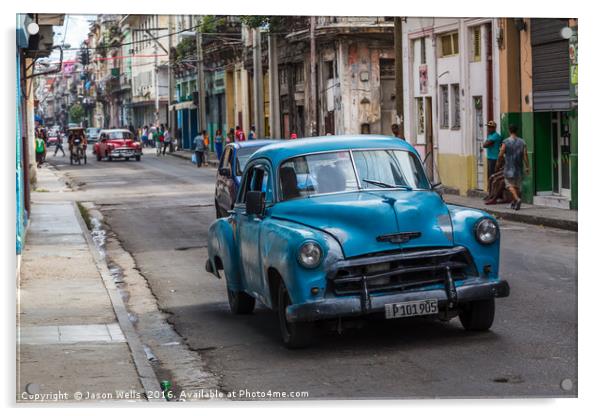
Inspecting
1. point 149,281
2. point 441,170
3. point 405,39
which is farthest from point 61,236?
point 405,39

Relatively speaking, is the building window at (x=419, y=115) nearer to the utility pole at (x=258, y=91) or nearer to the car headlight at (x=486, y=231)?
the utility pole at (x=258, y=91)

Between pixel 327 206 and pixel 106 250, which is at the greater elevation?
pixel 327 206

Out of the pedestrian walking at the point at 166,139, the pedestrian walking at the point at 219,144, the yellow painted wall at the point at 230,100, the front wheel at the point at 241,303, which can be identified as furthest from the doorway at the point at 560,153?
the pedestrian walking at the point at 166,139

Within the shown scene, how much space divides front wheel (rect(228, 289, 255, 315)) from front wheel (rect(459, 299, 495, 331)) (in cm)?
234

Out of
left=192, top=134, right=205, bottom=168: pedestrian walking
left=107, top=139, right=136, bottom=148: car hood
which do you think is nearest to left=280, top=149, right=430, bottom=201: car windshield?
left=192, top=134, right=205, bottom=168: pedestrian walking

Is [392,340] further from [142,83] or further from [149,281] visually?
[142,83]

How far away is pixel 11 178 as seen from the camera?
821 cm

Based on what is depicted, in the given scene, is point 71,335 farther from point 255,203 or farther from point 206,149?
point 206,149

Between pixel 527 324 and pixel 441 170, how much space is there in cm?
1348

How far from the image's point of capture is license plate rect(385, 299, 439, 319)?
9320 mm

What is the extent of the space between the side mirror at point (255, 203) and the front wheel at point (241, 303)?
5.00 ft

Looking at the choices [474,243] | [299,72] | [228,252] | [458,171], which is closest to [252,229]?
[228,252]

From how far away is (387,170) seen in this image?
1035 centimetres

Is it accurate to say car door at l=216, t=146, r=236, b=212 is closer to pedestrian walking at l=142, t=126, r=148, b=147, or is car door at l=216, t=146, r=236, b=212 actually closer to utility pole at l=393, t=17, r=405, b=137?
utility pole at l=393, t=17, r=405, b=137
